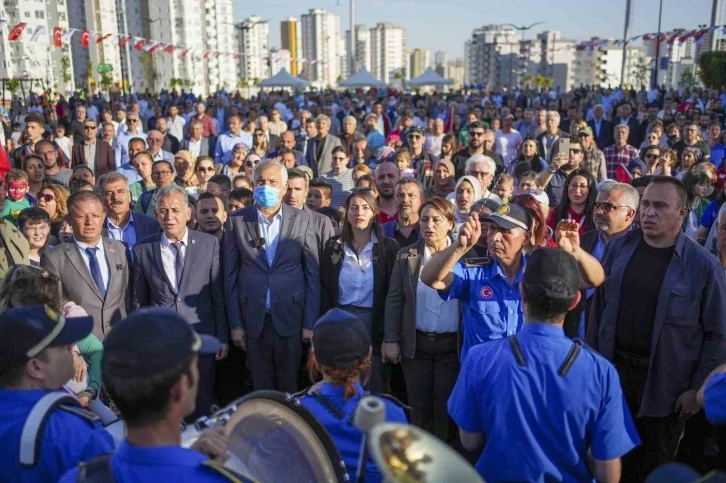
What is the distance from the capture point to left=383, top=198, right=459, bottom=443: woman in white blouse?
4629mm

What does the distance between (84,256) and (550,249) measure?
139 inches

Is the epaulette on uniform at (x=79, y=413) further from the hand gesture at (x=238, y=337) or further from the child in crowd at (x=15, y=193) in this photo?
the child in crowd at (x=15, y=193)

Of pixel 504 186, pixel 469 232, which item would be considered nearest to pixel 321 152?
pixel 504 186

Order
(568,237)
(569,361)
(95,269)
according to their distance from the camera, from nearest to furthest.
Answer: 1. (569,361)
2. (568,237)
3. (95,269)

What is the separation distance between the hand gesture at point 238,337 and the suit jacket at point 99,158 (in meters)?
6.72

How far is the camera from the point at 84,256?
486 centimetres

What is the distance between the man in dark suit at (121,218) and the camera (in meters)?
5.80

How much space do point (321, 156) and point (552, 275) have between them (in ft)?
28.4

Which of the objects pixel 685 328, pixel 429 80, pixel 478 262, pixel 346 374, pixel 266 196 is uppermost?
pixel 429 80

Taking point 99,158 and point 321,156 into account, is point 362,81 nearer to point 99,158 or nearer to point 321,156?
point 321,156

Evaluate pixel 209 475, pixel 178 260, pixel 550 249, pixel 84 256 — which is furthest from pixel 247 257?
pixel 209 475

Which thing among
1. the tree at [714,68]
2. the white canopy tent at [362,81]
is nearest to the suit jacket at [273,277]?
the white canopy tent at [362,81]

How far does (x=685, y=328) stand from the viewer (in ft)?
12.6

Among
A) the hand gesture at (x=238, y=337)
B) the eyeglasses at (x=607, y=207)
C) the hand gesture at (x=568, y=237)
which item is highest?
the hand gesture at (x=568, y=237)
